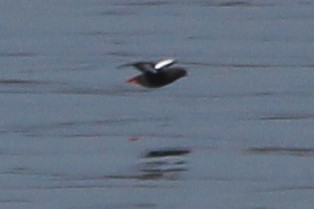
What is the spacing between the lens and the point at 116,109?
11445 mm

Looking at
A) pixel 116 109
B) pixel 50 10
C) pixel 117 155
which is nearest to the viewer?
pixel 117 155

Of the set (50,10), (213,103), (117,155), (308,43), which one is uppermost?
(50,10)

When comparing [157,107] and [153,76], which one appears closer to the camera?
[153,76]

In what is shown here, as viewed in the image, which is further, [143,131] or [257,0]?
[257,0]

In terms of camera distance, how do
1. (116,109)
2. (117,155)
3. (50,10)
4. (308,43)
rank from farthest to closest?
(50,10) → (308,43) → (116,109) → (117,155)

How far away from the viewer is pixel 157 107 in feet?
37.6

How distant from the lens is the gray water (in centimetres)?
935

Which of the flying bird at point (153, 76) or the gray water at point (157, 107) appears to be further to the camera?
the flying bird at point (153, 76)

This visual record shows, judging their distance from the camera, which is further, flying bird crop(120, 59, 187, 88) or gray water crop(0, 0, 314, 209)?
flying bird crop(120, 59, 187, 88)

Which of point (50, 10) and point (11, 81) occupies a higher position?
point (50, 10)

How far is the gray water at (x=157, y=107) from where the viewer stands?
935cm

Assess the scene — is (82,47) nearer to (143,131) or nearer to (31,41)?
(31,41)


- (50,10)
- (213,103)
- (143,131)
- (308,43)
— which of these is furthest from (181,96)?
(50,10)

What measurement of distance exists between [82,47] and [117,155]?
146 inches
